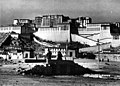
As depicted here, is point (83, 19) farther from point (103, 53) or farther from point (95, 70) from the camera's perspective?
point (95, 70)

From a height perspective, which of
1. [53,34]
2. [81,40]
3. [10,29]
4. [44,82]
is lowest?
[44,82]

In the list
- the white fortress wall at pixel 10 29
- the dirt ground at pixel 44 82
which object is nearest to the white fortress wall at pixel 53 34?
the white fortress wall at pixel 10 29

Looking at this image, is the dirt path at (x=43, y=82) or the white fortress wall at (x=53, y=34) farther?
the white fortress wall at (x=53, y=34)

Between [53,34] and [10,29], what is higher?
[10,29]

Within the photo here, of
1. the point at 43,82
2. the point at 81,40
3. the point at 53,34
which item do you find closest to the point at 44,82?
the point at 43,82

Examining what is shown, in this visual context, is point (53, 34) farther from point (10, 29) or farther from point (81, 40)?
point (10, 29)

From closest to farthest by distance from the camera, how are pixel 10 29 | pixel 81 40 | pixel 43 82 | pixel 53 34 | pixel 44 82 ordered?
pixel 43 82 → pixel 44 82 → pixel 81 40 → pixel 53 34 → pixel 10 29

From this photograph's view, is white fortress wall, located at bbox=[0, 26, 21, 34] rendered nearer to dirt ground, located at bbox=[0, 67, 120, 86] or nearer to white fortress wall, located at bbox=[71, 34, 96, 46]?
white fortress wall, located at bbox=[71, 34, 96, 46]

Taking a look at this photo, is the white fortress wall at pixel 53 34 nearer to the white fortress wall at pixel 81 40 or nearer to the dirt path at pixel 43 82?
the white fortress wall at pixel 81 40

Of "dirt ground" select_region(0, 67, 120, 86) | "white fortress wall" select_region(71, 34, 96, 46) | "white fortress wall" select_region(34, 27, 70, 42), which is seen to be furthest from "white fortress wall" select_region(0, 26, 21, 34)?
"dirt ground" select_region(0, 67, 120, 86)

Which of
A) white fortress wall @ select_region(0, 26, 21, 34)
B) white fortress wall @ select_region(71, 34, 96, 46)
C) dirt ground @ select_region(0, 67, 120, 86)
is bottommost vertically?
dirt ground @ select_region(0, 67, 120, 86)

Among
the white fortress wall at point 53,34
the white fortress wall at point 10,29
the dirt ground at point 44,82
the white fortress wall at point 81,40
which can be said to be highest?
the white fortress wall at point 10,29

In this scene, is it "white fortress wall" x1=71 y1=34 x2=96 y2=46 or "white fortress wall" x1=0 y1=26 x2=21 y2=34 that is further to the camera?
"white fortress wall" x1=0 y1=26 x2=21 y2=34

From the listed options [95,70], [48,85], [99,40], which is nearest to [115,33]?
[99,40]
